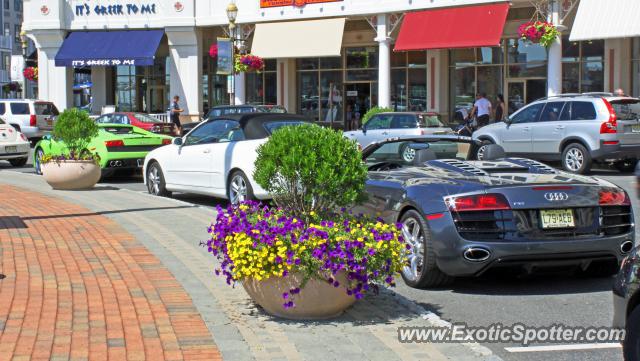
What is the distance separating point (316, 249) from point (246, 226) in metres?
0.58

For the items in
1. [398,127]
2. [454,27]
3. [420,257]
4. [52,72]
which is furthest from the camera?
[52,72]

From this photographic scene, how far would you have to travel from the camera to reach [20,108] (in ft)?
112

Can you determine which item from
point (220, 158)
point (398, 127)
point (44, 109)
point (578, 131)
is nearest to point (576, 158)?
point (578, 131)

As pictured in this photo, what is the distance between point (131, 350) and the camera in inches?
215

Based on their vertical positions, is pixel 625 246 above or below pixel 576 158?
below

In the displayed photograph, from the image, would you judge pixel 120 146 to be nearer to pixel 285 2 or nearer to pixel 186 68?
pixel 285 2

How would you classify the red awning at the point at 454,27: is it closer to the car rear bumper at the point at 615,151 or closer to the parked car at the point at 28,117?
the car rear bumper at the point at 615,151

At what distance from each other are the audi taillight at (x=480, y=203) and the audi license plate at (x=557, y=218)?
1.09 feet

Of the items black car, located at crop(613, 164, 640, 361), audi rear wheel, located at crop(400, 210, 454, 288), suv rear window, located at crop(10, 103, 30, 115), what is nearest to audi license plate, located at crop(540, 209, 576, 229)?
audi rear wheel, located at crop(400, 210, 454, 288)

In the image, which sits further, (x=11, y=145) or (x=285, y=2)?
(x=285, y=2)

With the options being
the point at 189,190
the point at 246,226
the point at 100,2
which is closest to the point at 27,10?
the point at 100,2

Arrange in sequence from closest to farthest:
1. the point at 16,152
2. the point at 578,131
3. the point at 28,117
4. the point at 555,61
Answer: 1. the point at 578,131
2. the point at 16,152
3. the point at 555,61
4. the point at 28,117

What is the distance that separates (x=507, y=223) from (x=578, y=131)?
12917 mm

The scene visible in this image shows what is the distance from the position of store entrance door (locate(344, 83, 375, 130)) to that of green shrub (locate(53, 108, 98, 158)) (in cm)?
2308
